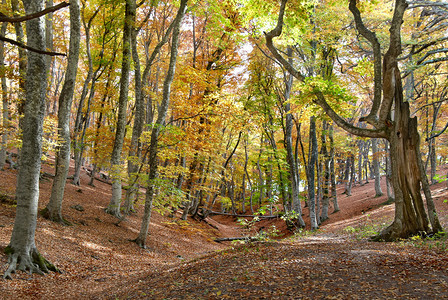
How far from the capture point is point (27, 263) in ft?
19.5

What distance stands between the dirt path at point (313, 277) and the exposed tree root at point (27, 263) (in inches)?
86.2

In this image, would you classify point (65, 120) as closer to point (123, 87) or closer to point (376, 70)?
point (123, 87)

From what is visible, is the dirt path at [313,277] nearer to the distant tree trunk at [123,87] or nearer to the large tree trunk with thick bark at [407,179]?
the large tree trunk with thick bark at [407,179]

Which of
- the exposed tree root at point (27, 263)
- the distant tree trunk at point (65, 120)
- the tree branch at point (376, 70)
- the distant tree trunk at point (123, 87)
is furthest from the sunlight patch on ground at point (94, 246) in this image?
the tree branch at point (376, 70)

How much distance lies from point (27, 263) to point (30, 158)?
2311 millimetres

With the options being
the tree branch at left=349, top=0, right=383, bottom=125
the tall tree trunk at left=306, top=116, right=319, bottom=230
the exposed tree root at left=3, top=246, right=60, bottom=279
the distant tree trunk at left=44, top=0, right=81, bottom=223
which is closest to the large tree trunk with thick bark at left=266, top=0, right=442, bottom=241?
the tree branch at left=349, top=0, right=383, bottom=125

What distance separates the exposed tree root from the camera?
564cm

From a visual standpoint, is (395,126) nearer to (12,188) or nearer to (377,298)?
(377,298)

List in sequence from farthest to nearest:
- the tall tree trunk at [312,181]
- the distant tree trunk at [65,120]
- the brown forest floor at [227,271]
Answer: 1. the tall tree trunk at [312,181]
2. the distant tree trunk at [65,120]
3. the brown forest floor at [227,271]

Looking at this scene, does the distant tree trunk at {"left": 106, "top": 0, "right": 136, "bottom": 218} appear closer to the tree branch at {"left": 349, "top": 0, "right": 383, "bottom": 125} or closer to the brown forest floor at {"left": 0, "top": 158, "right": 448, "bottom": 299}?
the brown forest floor at {"left": 0, "top": 158, "right": 448, "bottom": 299}

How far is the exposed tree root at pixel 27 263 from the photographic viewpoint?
5.64 metres

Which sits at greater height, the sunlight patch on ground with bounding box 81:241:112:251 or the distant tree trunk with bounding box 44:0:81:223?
the distant tree trunk with bounding box 44:0:81:223

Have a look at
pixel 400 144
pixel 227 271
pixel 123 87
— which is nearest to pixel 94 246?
pixel 227 271

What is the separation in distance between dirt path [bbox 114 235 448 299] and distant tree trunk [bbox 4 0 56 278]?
2495 mm
